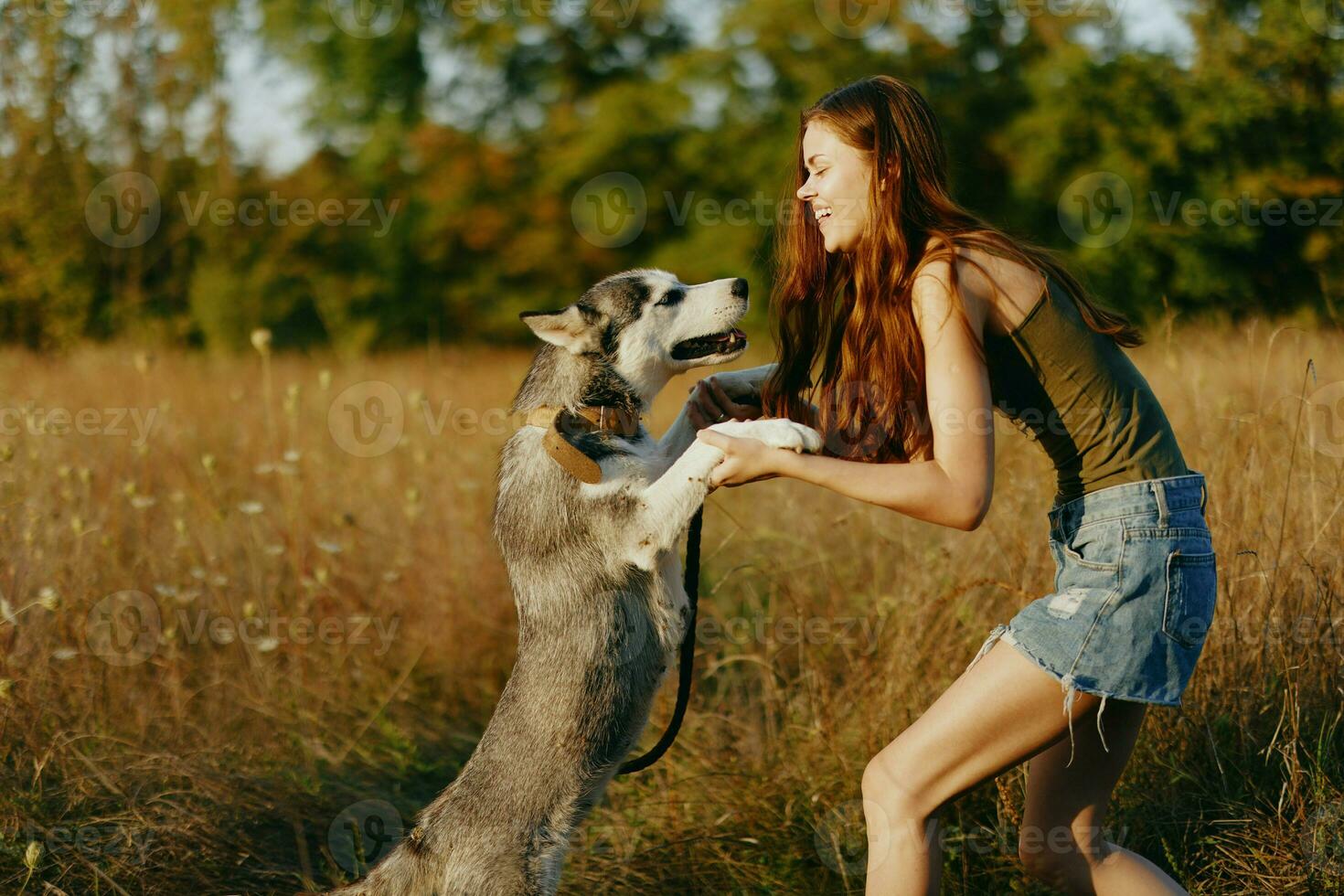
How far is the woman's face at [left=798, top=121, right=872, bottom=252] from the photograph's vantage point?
2.57 m

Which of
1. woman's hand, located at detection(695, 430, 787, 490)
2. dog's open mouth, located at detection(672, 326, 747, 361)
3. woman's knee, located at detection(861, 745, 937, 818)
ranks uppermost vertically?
dog's open mouth, located at detection(672, 326, 747, 361)

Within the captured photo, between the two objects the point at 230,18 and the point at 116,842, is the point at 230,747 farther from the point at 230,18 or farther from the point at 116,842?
the point at 230,18

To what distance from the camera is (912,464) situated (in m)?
2.35

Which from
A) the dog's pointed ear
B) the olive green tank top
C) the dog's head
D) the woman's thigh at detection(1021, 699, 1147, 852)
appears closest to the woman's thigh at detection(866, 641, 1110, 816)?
the woman's thigh at detection(1021, 699, 1147, 852)

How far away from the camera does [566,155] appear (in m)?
20.9

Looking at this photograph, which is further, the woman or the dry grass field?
the dry grass field

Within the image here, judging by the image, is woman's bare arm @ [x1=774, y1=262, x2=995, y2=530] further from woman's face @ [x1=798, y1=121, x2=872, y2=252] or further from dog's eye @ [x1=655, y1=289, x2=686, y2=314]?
dog's eye @ [x1=655, y1=289, x2=686, y2=314]

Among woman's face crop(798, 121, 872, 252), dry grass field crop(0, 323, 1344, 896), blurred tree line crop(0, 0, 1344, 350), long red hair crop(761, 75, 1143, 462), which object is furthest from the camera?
blurred tree line crop(0, 0, 1344, 350)

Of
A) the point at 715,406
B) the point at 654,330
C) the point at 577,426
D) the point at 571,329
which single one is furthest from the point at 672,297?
the point at 577,426

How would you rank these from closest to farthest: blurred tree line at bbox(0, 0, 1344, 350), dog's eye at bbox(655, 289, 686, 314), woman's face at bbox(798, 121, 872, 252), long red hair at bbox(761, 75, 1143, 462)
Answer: long red hair at bbox(761, 75, 1143, 462) → woman's face at bbox(798, 121, 872, 252) → dog's eye at bbox(655, 289, 686, 314) → blurred tree line at bbox(0, 0, 1344, 350)

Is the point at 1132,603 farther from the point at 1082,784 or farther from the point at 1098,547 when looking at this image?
the point at 1082,784

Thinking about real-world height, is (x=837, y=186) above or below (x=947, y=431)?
above

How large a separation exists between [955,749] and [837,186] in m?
1.37

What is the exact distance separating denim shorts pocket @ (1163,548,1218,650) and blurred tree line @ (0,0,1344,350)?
2350 millimetres
